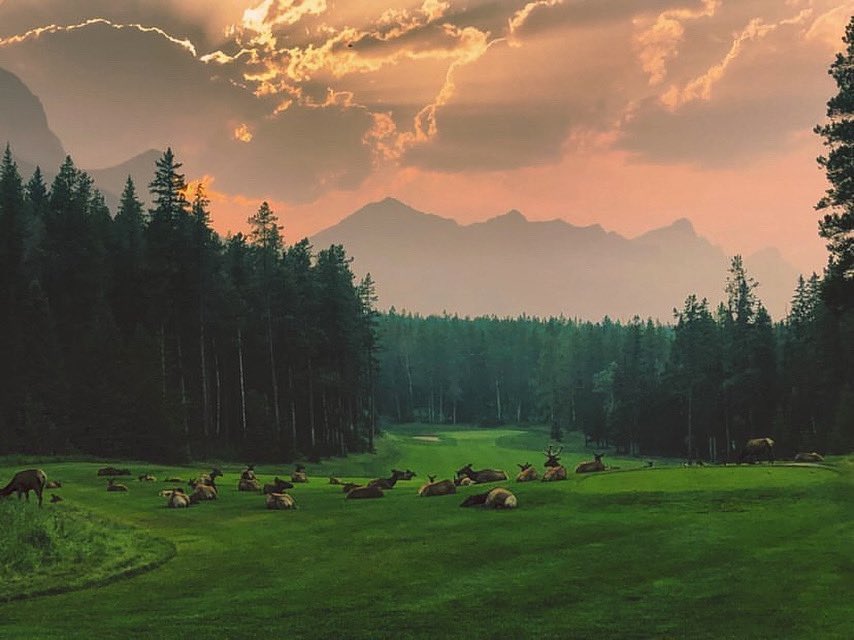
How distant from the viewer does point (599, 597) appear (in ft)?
48.5

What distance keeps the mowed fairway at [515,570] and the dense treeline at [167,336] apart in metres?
39.5

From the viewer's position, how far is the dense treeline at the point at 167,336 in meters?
68.1

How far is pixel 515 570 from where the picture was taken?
17.5 meters

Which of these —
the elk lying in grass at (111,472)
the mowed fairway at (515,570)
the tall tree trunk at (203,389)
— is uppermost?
the tall tree trunk at (203,389)

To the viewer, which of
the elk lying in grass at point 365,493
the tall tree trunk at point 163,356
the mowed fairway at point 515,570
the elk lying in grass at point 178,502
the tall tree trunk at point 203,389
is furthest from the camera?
the tall tree trunk at point 203,389

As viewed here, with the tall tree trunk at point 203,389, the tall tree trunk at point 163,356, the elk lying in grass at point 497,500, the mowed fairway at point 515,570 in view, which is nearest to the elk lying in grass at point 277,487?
the mowed fairway at point 515,570

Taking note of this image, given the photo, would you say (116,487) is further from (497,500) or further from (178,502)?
(497,500)

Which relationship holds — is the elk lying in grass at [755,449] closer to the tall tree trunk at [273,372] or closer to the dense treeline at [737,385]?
the dense treeline at [737,385]

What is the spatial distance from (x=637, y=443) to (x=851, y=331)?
49.9 m

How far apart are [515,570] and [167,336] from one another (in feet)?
231

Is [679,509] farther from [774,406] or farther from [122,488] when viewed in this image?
[774,406]

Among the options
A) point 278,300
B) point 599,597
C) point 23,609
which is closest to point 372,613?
point 599,597

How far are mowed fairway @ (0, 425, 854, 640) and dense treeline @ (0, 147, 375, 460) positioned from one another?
3950cm

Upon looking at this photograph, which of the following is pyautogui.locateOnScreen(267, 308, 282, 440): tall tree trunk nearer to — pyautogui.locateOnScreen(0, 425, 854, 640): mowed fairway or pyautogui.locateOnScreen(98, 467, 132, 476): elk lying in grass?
pyautogui.locateOnScreen(98, 467, 132, 476): elk lying in grass
